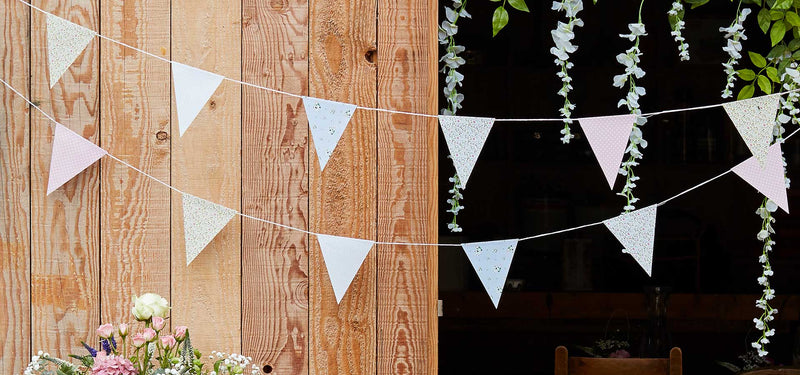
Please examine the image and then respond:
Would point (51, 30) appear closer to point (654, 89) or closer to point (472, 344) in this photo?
point (472, 344)

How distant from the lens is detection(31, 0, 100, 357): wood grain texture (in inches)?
72.6

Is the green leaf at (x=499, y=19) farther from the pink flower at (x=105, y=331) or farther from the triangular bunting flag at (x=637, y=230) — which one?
the pink flower at (x=105, y=331)

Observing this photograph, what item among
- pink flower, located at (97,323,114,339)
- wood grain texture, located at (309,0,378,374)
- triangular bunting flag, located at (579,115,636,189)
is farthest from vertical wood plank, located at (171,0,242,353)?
triangular bunting flag, located at (579,115,636,189)

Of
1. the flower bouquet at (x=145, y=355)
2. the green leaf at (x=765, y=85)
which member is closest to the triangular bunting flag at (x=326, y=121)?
the flower bouquet at (x=145, y=355)

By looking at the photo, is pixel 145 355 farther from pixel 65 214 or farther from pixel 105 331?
pixel 65 214

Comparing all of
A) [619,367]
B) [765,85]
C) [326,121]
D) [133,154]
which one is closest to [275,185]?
[326,121]

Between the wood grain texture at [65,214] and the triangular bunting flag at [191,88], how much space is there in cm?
22

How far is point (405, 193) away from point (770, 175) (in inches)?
30.3

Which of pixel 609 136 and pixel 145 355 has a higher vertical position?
pixel 609 136

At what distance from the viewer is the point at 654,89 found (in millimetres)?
4016

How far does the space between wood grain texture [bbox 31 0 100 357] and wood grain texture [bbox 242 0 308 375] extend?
0.32 metres

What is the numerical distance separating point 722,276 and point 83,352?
3.10 m

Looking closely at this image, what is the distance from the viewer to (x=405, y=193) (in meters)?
1.86

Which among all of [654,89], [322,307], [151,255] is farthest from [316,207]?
[654,89]
